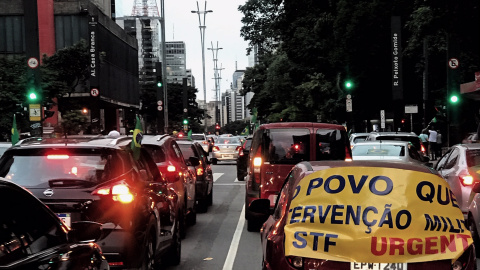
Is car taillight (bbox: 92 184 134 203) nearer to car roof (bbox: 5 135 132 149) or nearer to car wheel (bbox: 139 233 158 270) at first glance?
car roof (bbox: 5 135 132 149)

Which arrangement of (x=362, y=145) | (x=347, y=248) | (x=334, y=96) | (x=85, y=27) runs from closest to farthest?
(x=347, y=248)
(x=362, y=145)
(x=334, y=96)
(x=85, y=27)

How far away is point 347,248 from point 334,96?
152 ft

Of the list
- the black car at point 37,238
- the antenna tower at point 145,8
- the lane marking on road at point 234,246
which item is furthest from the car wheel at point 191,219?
the antenna tower at point 145,8

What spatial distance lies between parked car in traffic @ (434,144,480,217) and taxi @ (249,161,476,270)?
5.75 metres

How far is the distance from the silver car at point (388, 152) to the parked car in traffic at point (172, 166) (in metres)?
4.86

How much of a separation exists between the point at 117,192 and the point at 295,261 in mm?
2420

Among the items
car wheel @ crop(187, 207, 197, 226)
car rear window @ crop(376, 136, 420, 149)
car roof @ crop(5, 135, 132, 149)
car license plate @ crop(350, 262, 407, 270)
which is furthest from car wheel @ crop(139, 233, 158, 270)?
car rear window @ crop(376, 136, 420, 149)

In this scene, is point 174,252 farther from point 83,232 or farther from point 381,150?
point 381,150

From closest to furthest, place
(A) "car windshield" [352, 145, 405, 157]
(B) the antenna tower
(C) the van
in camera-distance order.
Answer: (C) the van → (A) "car windshield" [352, 145, 405, 157] → (B) the antenna tower

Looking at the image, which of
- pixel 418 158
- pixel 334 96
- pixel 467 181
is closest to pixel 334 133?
pixel 467 181

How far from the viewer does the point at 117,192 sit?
6969 millimetres

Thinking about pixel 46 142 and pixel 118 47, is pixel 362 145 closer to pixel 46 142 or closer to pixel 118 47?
pixel 46 142

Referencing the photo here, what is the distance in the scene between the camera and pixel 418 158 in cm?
1608

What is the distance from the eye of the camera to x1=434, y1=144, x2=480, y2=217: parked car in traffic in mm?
11234
